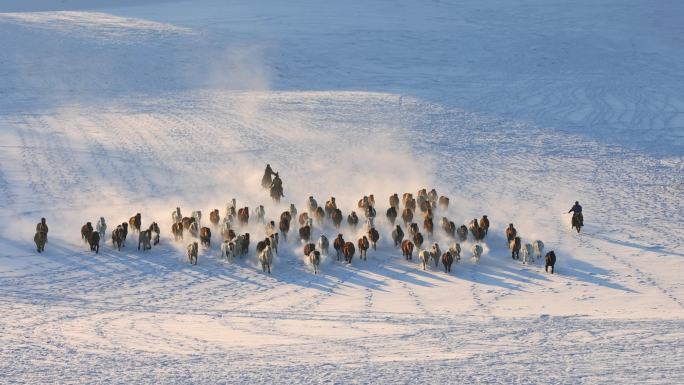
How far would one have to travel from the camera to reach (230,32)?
174 ft

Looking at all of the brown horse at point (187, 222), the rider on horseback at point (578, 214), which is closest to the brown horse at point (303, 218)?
the brown horse at point (187, 222)

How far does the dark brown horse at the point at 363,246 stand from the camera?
832 inches

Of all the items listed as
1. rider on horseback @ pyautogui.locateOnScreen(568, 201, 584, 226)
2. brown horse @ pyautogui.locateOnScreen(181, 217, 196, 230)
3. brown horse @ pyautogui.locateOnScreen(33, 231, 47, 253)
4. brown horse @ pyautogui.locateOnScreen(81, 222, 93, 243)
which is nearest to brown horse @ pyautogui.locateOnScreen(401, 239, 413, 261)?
rider on horseback @ pyautogui.locateOnScreen(568, 201, 584, 226)

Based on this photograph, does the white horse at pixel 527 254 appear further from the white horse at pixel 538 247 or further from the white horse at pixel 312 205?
the white horse at pixel 312 205

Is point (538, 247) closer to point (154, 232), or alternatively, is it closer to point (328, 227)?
point (328, 227)

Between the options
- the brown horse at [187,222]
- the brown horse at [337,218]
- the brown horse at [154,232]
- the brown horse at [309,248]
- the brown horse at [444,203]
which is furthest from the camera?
the brown horse at [444,203]

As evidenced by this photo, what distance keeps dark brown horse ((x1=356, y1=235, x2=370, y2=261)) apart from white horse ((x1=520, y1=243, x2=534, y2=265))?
3379 millimetres

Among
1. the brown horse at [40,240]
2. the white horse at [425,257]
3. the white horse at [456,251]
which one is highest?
→ the white horse at [456,251]

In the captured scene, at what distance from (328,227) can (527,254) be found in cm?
506

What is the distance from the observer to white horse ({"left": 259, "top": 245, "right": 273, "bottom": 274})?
20234 millimetres

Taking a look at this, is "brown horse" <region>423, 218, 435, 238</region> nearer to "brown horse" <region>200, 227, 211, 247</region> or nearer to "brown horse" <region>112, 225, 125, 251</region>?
"brown horse" <region>200, 227, 211, 247</region>

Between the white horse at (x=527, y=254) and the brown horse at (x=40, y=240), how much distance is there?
10449mm

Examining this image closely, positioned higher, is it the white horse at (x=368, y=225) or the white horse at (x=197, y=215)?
the white horse at (x=368, y=225)

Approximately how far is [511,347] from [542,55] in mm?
36847
